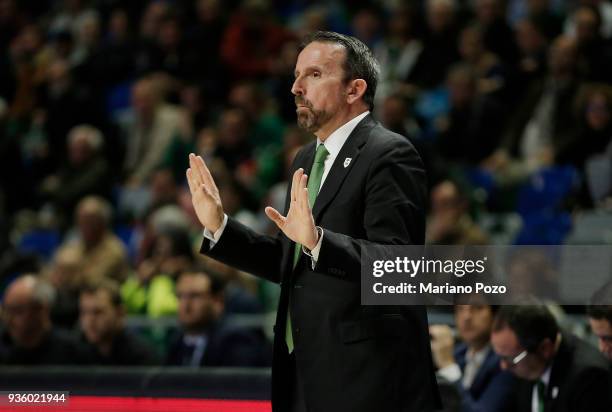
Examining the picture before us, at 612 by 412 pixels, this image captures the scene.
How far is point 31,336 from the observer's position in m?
6.12

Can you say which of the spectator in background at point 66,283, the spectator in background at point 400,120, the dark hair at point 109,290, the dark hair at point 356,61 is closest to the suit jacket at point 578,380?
the dark hair at point 356,61

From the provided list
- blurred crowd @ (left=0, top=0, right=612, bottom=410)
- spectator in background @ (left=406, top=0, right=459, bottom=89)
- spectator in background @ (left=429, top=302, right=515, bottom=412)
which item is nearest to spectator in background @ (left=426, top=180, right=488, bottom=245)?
blurred crowd @ (left=0, top=0, right=612, bottom=410)

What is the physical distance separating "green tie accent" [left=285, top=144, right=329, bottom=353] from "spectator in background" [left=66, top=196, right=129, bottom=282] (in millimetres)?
5223

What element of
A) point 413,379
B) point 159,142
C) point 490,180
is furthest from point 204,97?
point 413,379

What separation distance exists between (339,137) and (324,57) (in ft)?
0.81

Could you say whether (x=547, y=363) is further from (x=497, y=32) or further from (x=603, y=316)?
(x=497, y=32)

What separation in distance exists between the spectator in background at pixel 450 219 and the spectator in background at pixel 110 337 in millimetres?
2078

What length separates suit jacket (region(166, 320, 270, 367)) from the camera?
6004 mm

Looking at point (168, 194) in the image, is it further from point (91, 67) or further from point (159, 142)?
point (91, 67)

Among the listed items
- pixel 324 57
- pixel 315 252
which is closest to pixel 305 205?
pixel 315 252

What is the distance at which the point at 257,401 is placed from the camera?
12.8 ft

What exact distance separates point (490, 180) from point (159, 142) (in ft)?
11.1

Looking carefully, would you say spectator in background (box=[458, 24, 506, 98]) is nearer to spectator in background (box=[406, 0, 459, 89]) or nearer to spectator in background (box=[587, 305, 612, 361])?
spectator in background (box=[406, 0, 459, 89])

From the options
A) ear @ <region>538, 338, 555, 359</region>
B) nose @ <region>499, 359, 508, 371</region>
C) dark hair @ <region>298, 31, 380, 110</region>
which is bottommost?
nose @ <region>499, 359, 508, 371</region>
